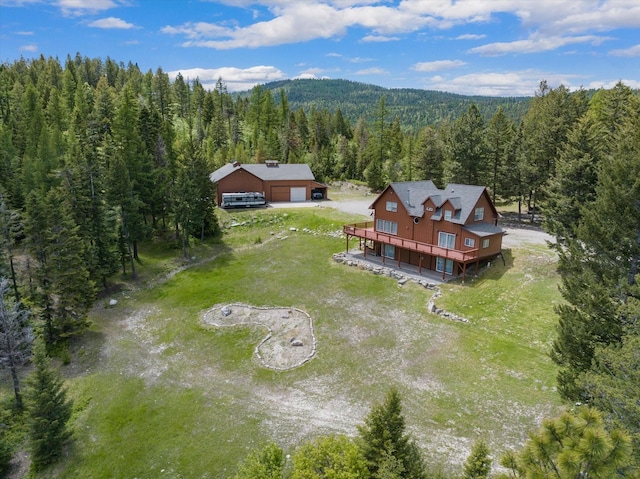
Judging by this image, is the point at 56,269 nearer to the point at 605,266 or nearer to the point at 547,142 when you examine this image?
the point at 605,266

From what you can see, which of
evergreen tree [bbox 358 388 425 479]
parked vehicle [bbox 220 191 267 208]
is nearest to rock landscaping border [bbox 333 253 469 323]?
evergreen tree [bbox 358 388 425 479]

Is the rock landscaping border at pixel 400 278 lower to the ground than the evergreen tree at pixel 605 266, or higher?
lower

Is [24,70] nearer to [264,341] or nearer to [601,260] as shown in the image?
→ [264,341]

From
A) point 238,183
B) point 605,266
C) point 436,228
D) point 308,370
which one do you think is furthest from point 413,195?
point 238,183

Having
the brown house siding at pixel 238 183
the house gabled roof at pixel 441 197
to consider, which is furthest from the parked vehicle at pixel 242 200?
the house gabled roof at pixel 441 197

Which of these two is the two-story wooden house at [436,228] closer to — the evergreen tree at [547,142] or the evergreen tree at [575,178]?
the evergreen tree at [575,178]

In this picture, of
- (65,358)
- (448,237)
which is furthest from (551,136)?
(65,358)
